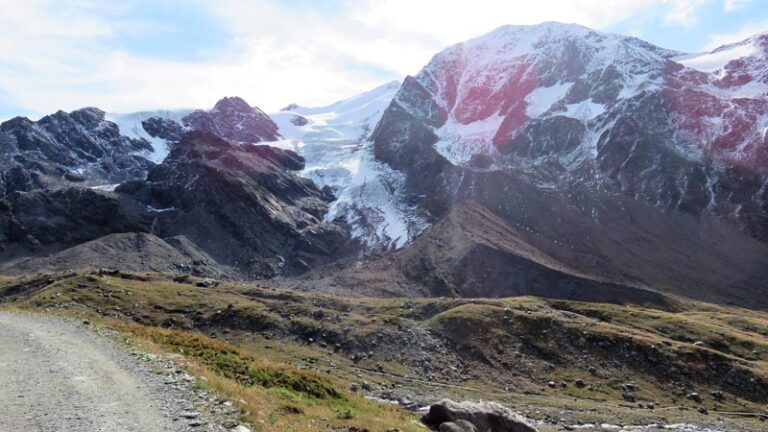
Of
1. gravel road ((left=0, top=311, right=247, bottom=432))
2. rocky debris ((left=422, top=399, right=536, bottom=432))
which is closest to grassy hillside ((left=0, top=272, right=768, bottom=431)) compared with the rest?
rocky debris ((left=422, top=399, right=536, bottom=432))

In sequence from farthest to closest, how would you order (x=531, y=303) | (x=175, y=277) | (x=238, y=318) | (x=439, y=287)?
(x=439, y=287)
(x=175, y=277)
(x=531, y=303)
(x=238, y=318)

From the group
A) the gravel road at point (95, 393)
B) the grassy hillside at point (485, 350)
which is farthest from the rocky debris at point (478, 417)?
the grassy hillside at point (485, 350)

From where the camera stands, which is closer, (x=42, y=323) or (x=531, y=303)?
(x=42, y=323)

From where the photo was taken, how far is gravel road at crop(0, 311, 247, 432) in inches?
723

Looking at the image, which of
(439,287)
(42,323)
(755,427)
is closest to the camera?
(42,323)

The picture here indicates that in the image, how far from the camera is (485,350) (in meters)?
83.9

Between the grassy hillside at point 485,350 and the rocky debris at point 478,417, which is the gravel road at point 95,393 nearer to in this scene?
the rocky debris at point 478,417

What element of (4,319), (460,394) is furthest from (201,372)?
(460,394)

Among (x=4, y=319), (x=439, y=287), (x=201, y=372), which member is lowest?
(x=439, y=287)

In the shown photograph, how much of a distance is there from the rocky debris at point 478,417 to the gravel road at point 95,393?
41.0 ft

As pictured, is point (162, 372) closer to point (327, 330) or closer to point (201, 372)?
point (201, 372)

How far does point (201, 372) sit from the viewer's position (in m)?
25.4

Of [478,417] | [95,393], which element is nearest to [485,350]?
[478,417]

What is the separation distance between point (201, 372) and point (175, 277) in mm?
115224
